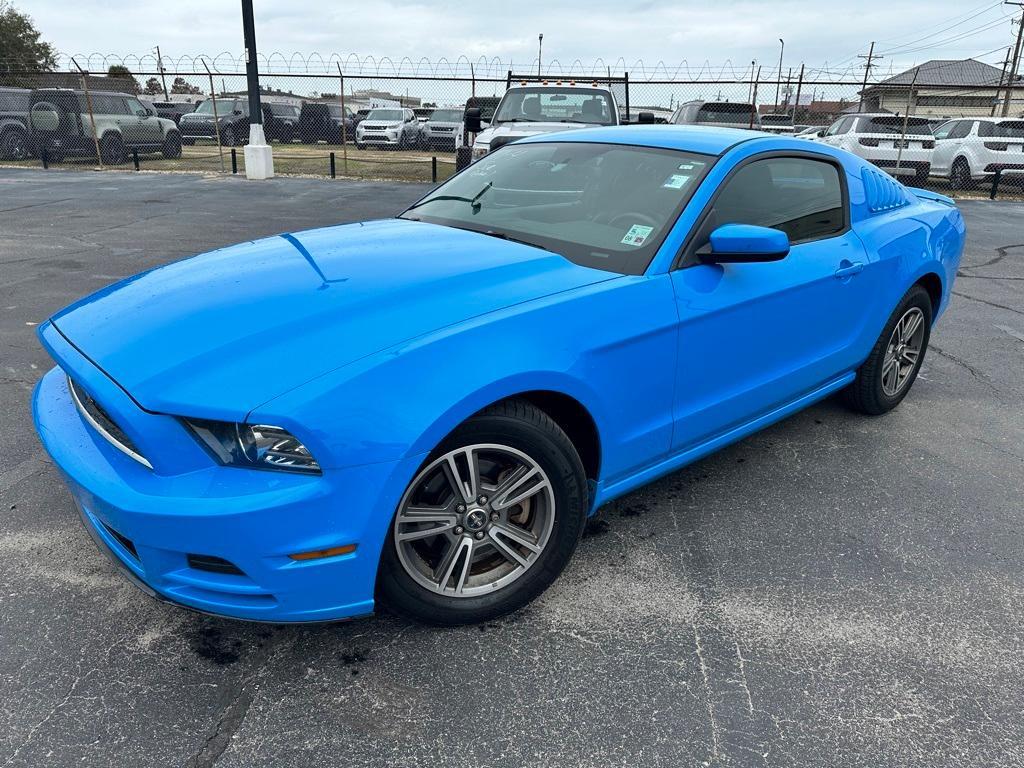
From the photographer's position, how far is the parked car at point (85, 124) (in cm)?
1812

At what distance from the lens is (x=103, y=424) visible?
2164 mm

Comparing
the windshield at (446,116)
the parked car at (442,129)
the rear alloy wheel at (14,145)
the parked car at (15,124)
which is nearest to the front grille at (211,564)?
the parked car at (15,124)

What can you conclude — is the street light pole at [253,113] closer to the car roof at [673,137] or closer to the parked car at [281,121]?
the parked car at [281,121]

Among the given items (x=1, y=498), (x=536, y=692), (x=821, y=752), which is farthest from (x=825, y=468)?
(x=1, y=498)

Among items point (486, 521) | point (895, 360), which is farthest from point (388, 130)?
point (486, 521)

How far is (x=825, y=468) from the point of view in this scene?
3494 mm

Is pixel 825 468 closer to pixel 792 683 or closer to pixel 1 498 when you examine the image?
pixel 792 683

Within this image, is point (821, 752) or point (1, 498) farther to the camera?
point (1, 498)

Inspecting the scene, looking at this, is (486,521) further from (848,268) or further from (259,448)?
(848,268)

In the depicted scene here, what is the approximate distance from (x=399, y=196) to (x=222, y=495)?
12.1 m

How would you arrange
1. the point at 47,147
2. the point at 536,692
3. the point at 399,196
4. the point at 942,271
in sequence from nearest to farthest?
the point at 536,692 → the point at 942,271 → the point at 399,196 → the point at 47,147

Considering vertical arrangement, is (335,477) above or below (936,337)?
above

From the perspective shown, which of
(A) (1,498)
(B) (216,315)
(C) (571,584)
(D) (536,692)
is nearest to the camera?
(D) (536,692)

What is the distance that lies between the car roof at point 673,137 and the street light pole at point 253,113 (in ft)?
44.7
